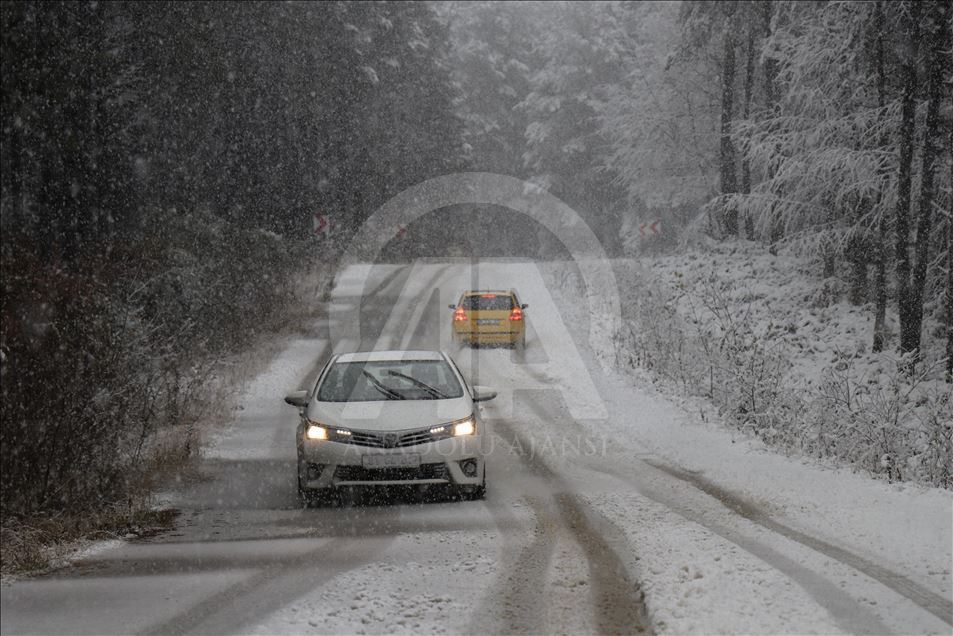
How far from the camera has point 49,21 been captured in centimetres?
1484

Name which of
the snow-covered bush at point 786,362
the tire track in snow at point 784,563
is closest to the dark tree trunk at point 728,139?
the snow-covered bush at point 786,362

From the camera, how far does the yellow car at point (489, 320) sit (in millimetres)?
22641

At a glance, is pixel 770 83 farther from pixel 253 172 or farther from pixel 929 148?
pixel 253 172

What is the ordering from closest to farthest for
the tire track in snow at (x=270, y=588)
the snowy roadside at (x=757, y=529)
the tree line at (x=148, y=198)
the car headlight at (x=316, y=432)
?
the tire track in snow at (x=270, y=588)
the snowy roadside at (x=757, y=529)
the tree line at (x=148, y=198)
the car headlight at (x=316, y=432)

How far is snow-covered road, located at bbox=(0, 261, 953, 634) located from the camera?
17.2ft

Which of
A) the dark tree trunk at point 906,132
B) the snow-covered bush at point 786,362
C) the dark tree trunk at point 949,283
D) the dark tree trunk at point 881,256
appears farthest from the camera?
the dark tree trunk at point 881,256

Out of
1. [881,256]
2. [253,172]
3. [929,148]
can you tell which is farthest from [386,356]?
[253,172]

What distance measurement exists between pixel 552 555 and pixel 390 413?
9.25 feet

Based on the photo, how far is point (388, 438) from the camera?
334 inches

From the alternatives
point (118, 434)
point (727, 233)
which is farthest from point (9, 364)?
point (727, 233)

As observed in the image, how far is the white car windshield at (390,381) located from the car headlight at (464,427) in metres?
0.61

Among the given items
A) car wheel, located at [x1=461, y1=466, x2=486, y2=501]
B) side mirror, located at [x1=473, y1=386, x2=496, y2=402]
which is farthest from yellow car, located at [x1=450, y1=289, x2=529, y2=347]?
car wheel, located at [x1=461, y1=466, x2=486, y2=501]

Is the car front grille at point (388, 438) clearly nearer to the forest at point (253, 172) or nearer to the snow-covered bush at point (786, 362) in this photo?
the forest at point (253, 172)

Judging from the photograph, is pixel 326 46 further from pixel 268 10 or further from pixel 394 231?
pixel 394 231
